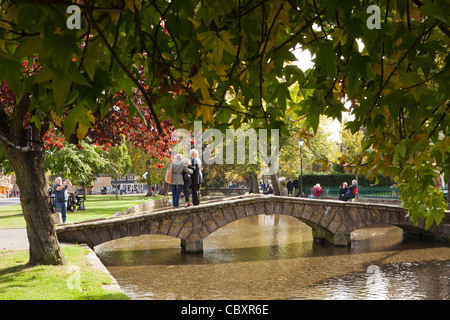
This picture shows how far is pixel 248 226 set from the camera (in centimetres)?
2539

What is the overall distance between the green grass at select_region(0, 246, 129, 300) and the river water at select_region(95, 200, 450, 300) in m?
1.71

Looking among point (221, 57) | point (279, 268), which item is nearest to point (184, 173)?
point (279, 268)

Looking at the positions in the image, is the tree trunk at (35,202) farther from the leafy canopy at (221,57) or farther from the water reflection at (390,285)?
the leafy canopy at (221,57)

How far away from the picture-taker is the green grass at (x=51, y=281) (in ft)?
22.6

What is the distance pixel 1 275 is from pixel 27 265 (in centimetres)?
62

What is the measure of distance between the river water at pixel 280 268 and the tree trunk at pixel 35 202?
2.19 metres

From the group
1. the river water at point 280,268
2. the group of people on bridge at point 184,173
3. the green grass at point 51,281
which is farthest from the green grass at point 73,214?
the green grass at point 51,281

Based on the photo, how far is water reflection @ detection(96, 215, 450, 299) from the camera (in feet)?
34.1

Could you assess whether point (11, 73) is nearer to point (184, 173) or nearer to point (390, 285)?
point (390, 285)

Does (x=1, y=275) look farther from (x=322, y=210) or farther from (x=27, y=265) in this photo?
(x=322, y=210)

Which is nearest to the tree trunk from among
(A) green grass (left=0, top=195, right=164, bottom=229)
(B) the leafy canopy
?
(B) the leafy canopy

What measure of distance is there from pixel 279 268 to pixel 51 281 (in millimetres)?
7137
